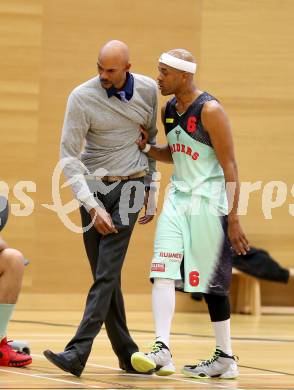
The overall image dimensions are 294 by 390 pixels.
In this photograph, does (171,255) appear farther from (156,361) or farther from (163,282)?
(156,361)

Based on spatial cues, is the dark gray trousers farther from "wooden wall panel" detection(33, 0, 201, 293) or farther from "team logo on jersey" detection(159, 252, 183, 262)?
"wooden wall panel" detection(33, 0, 201, 293)

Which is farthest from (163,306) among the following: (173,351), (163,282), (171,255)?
(173,351)

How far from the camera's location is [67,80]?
10.8 metres

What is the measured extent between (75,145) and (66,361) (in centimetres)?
117

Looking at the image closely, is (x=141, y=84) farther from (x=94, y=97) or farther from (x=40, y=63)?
(x=40, y=63)

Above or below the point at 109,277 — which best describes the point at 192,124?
above

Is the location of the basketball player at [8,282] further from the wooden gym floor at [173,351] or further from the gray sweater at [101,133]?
the gray sweater at [101,133]

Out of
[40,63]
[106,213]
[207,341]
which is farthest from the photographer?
[40,63]

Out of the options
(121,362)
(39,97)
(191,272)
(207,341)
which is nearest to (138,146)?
(191,272)

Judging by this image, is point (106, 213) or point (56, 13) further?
point (56, 13)

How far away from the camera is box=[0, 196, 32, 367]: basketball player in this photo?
6.01 meters

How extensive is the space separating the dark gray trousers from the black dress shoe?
1.3 inches

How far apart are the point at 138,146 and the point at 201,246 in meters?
0.68

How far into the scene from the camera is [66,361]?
5547 millimetres
